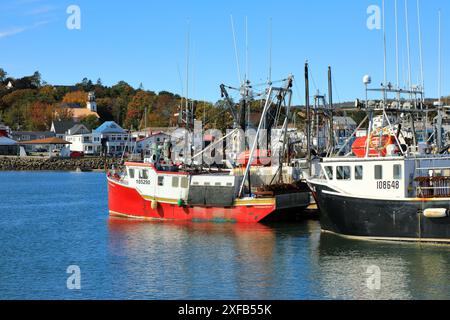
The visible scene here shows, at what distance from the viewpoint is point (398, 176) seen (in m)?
32.3

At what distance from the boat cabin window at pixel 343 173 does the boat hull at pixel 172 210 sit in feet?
21.3

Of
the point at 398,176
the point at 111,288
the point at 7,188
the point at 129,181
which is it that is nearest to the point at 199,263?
the point at 111,288

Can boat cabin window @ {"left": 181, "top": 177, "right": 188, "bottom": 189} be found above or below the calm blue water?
above

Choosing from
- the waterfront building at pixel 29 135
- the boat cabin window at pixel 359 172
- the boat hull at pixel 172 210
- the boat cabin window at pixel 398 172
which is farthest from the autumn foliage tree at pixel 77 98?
the boat cabin window at pixel 398 172

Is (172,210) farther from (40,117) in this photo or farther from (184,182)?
(40,117)

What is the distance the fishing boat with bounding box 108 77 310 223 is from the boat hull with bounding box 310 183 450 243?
6.13 m

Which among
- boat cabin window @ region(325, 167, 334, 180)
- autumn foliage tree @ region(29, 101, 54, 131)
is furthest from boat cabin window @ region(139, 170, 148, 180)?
autumn foliage tree @ region(29, 101, 54, 131)

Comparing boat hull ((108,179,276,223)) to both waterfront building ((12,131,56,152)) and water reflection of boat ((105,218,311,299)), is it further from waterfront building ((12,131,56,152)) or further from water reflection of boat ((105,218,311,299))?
waterfront building ((12,131,56,152))

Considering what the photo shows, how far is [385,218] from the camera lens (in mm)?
32406

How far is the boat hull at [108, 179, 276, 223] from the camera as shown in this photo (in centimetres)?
4041

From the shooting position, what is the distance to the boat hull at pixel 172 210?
4041cm

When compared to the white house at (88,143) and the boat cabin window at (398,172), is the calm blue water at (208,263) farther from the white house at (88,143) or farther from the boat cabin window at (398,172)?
the white house at (88,143)

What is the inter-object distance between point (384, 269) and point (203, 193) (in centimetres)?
1533

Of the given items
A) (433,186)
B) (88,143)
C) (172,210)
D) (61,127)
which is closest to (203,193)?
(172,210)
